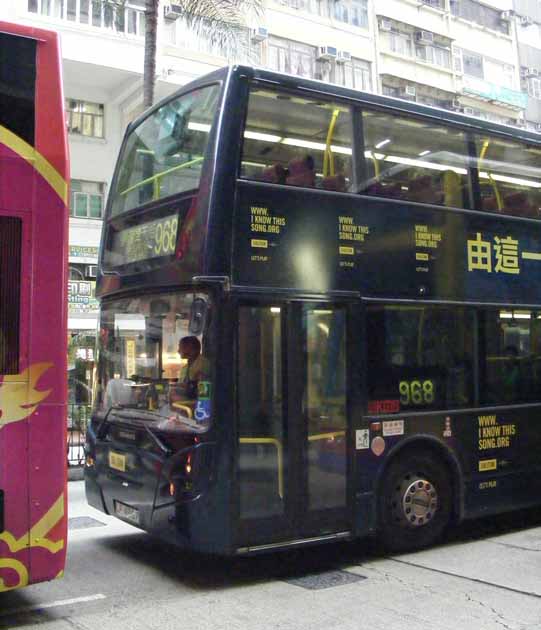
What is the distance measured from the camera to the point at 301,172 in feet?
22.5

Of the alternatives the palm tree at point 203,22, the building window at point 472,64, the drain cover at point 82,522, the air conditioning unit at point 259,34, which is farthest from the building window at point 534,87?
the drain cover at point 82,522

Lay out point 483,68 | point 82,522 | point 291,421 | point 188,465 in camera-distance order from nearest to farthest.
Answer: point 188,465, point 291,421, point 82,522, point 483,68

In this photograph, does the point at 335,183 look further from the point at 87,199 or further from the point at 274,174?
the point at 87,199

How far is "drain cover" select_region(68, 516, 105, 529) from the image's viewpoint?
8453mm

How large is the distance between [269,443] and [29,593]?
85.3 inches

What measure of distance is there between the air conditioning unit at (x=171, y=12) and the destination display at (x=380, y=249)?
1587cm

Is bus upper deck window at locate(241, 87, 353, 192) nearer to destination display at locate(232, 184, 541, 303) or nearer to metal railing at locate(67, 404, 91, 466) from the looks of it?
destination display at locate(232, 184, 541, 303)

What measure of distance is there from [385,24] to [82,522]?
2544 centimetres

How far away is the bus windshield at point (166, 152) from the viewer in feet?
21.8

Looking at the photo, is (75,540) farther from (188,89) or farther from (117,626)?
(188,89)

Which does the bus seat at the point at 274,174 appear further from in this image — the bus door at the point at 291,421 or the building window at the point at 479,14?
the building window at the point at 479,14

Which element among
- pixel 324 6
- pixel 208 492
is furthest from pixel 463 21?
pixel 208 492

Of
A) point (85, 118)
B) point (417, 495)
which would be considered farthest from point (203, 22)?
point (417, 495)

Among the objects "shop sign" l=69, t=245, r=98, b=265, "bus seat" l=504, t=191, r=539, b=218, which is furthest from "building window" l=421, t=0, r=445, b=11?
"bus seat" l=504, t=191, r=539, b=218
